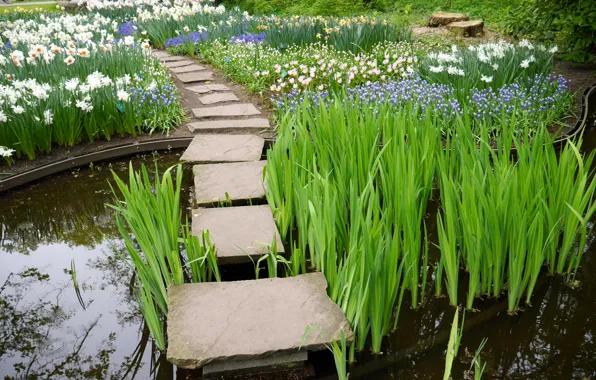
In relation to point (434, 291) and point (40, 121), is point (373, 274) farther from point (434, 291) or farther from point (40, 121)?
point (40, 121)

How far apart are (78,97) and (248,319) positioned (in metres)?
3.21

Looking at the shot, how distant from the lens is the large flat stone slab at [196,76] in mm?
6543

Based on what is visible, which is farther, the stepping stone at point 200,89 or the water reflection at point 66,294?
the stepping stone at point 200,89

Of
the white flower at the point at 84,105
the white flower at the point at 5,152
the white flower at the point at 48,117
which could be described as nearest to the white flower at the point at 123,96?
the white flower at the point at 84,105

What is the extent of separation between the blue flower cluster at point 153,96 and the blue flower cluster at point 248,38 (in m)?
2.21

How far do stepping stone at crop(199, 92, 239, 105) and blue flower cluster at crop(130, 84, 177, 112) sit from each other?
1.56ft

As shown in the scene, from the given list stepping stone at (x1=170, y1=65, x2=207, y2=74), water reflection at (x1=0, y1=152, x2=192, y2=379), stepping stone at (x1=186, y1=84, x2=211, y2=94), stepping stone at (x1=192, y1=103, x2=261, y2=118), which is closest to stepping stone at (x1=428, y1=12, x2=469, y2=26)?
stepping stone at (x1=170, y1=65, x2=207, y2=74)

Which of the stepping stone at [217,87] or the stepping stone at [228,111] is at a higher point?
the stepping stone at [217,87]

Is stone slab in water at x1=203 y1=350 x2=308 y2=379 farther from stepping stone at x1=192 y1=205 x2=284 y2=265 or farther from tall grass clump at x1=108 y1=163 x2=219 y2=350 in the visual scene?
stepping stone at x1=192 y1=205 x2=284 y2=265

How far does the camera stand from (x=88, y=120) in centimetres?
454

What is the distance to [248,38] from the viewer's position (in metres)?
7.40

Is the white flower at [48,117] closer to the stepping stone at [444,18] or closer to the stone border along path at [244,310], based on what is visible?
the stone border along path at [244,310]

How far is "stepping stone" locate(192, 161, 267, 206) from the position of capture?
11.0 ft

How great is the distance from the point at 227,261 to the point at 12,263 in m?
1.34
